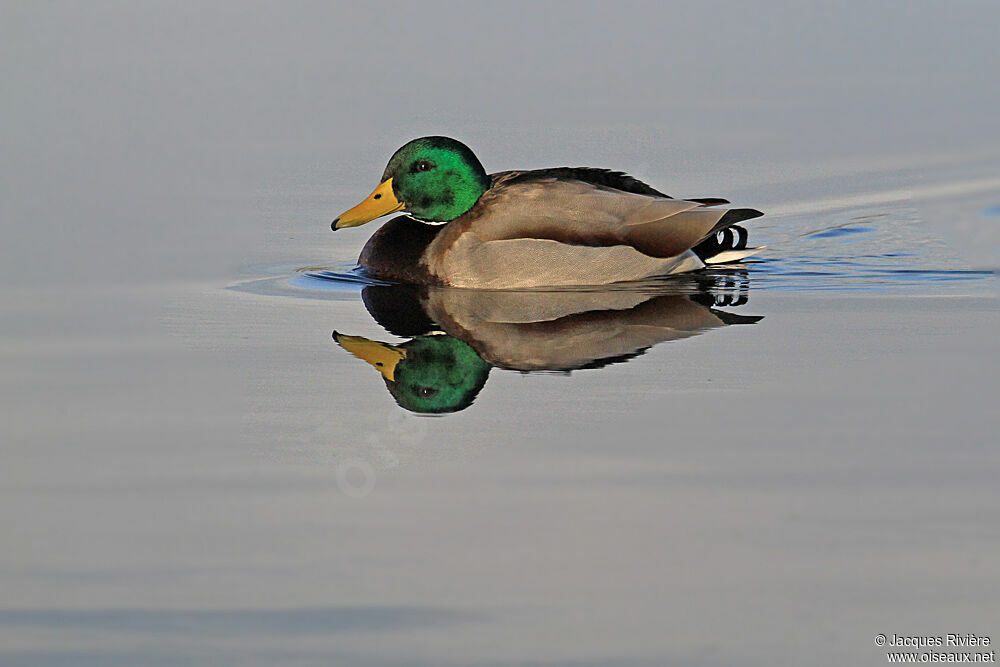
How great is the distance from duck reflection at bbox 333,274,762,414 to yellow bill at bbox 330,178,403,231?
23.5 inches

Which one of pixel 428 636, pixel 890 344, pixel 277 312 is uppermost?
pixel 277 312

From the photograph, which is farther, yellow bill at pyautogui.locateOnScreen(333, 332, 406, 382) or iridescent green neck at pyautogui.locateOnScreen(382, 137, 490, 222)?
iridescent green neck at pyautogui.locateOnScreen(382, 137, 490, 222)

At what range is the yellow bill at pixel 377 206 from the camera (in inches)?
418

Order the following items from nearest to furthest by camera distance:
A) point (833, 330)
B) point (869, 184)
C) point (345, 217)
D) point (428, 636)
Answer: point (428, 636)
point (833, 330)
point (345, 217)
point (869, 184)

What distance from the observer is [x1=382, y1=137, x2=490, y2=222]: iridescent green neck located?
10.7m

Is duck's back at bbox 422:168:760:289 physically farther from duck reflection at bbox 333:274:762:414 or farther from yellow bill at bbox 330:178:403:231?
yellow bill at bbox 330:178:403:231

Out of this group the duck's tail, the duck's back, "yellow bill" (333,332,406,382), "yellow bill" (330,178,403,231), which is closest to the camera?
"yellow bill" (333,332,406,382)

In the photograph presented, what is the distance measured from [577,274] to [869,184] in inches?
135

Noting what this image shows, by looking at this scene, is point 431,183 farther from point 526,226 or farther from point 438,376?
point 438,376

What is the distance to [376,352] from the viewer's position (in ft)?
26.5

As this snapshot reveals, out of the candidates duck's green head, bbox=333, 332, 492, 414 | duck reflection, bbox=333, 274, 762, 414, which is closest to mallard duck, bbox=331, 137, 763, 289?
duck reflection, bbox=333, 274, 762, 414

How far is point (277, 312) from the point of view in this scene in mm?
9172

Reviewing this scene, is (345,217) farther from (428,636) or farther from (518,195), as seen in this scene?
(428,636)

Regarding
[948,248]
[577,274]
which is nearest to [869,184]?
[948,248]
